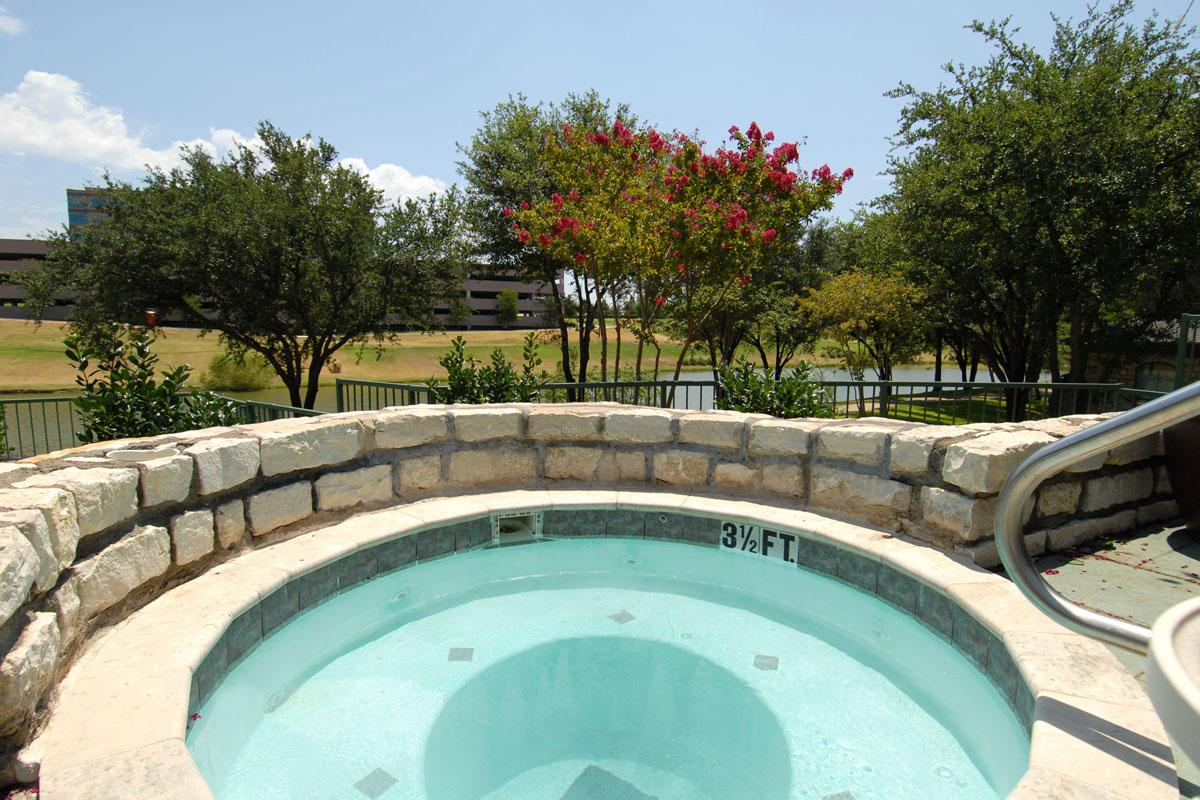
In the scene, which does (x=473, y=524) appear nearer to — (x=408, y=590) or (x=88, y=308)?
(x=408, y=590)

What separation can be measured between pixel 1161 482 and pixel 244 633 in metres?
6.30

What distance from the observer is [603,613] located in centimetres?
391

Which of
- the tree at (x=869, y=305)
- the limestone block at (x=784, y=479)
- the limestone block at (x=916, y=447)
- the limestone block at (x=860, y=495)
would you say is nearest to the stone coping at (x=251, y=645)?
the limestone block at (x=860, y=495)

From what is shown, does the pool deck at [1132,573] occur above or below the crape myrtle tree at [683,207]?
below

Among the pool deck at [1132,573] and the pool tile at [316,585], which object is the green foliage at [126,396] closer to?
the pool tile at [316,585]

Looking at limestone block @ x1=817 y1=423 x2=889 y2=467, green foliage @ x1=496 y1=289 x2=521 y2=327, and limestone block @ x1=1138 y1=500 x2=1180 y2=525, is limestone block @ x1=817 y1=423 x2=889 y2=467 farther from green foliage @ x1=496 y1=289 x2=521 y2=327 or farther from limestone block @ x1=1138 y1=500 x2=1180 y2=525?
green foliage @ x1=496 y1=289 x2=521 y2=327

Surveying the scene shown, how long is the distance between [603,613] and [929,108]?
14991mm

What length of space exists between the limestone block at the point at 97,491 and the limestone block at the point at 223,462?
372mm

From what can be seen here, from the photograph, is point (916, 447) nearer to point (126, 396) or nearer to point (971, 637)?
point (971, 637)

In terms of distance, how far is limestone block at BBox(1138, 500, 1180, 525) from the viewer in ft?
15.3

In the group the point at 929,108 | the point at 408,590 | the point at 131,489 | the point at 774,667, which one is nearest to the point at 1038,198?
the point at 929,108

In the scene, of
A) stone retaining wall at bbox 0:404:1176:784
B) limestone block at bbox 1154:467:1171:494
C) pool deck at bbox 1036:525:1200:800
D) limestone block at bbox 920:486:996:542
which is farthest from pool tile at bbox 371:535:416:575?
limestone block at bbox 1154:467:1171:494

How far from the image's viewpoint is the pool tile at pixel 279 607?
3.39 m

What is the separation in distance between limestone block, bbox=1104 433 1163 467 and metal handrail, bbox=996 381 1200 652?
2.74 metres
